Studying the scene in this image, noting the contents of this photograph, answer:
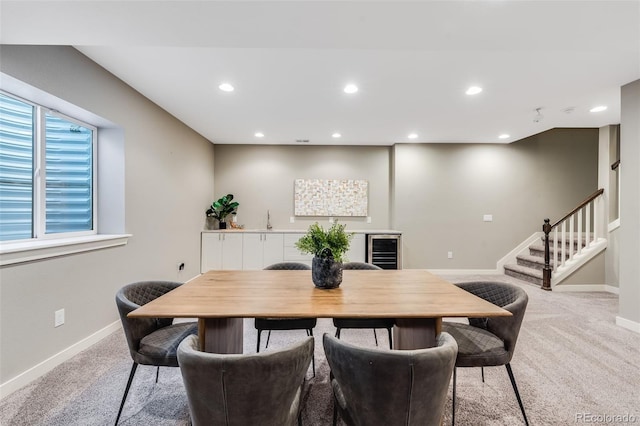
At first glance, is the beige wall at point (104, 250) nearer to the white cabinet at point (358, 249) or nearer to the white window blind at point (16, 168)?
the white window blind at point (16, 168)

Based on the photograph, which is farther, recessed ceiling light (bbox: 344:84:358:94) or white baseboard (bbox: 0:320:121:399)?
recessed ceiling light (bbox: 344:84:358:94)

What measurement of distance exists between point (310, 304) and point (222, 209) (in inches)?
164

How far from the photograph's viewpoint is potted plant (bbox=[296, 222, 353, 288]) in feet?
5.50

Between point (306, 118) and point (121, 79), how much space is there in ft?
6.98

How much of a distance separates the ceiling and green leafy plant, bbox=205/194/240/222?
1280mm

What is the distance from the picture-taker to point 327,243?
169 centimetres

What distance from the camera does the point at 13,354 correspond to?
5.96ft

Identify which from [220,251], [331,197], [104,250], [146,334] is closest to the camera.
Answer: [146,334]

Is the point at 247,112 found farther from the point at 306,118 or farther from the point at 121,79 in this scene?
the point at 121,79

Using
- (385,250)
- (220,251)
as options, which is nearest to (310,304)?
(385,250)

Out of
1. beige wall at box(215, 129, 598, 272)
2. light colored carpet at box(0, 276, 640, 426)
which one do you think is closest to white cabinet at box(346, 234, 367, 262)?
beige wall at box(215, 129, 598, 272)

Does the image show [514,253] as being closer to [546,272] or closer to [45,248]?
[546,272]

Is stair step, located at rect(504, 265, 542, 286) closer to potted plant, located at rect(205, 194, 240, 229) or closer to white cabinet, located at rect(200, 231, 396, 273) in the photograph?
white cabinet, located at rect(200, 231, 396, 273)

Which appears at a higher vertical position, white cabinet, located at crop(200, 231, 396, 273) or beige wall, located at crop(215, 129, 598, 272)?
beige wall, located at crop(215, 129, 598, 272)
